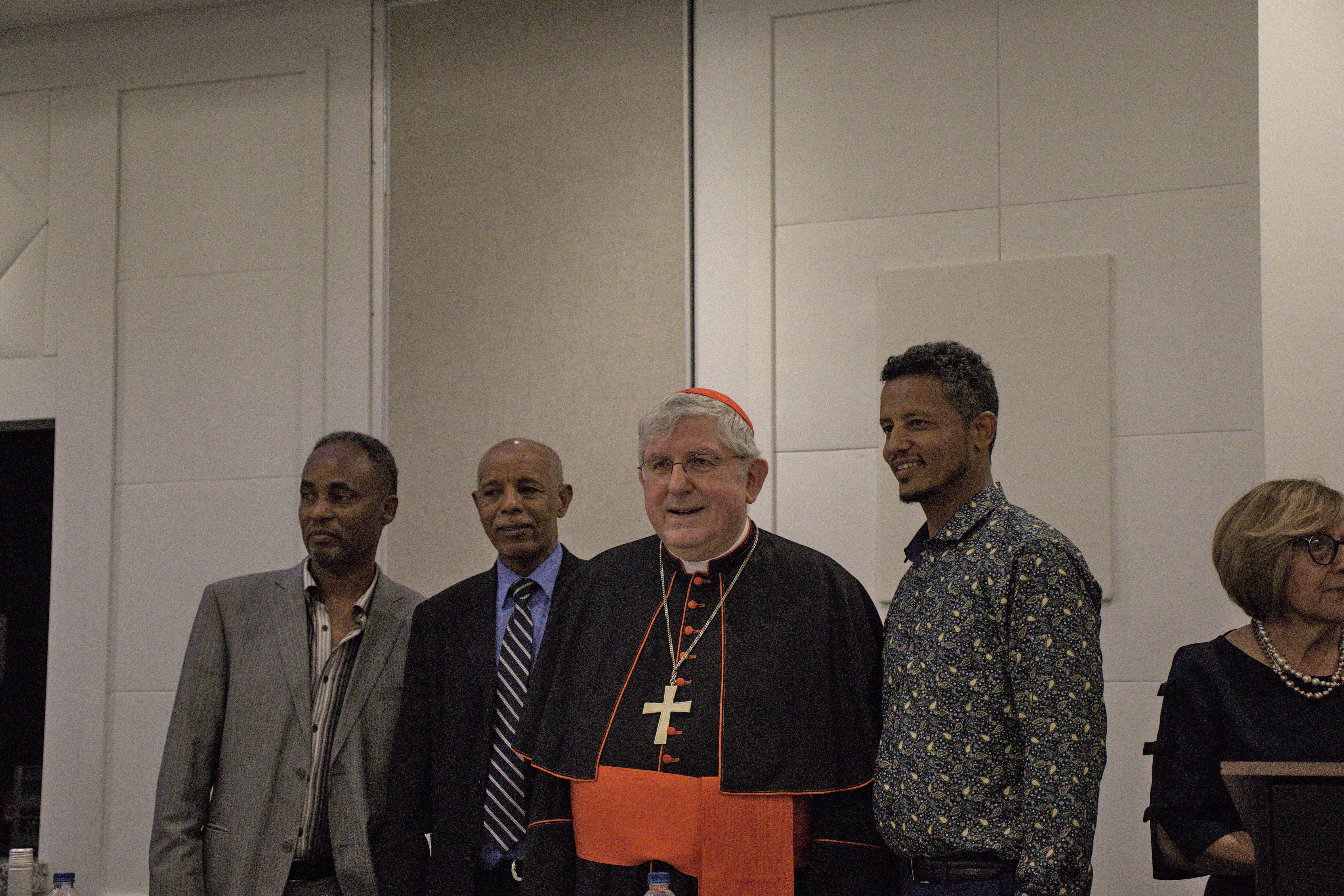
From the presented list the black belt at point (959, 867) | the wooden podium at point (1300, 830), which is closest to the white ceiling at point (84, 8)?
the black belt at point (959, 867)

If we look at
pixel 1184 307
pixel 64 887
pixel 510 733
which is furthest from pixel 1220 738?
pixel 64 887

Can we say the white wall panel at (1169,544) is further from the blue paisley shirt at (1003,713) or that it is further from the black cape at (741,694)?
the blue paisley shirt at (1003,713)

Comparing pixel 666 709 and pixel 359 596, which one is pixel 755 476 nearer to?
pixel 666 709

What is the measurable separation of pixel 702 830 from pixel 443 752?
790mm

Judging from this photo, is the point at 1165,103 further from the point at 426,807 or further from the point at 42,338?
the point at 42,338

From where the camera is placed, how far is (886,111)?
14.4ft

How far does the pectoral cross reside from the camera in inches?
109

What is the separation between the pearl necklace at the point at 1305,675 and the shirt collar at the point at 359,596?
202cm

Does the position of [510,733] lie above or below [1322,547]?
below

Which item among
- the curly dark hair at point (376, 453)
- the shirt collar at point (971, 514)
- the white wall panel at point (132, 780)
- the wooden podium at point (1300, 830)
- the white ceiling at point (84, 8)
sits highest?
the white ceiling at point (84, 8)

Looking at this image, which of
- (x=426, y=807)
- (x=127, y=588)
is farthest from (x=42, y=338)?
(x=426, y=807)

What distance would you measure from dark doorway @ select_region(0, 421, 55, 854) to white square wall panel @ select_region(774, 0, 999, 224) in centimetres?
286

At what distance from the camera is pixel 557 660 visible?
3.04m

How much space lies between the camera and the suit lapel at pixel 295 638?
3271mm
